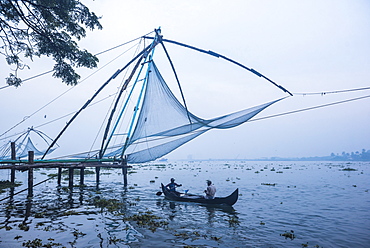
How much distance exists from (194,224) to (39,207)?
8.52 m

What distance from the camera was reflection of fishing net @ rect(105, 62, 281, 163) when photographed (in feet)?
41.6

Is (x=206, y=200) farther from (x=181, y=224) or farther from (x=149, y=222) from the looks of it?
(x=149, y=222)

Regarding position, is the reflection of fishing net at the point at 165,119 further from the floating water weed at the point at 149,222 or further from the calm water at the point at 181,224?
the floating water weed at the point at 149,222

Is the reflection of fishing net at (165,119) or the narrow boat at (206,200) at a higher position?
the reflection of fishing net at (165,119)

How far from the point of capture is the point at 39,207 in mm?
13383

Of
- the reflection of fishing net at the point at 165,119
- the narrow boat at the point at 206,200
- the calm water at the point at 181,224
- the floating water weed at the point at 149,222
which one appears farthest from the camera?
the narrow boat at the point at 206,200

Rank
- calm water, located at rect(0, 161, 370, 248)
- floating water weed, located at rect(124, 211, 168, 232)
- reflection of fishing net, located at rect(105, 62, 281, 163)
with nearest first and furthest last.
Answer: calm water, located at rect(0, 161, 370, 248) < floating water weed, located at rect(124, 211, 168, 232) < reflection of fishing net, located at rect(105, 62, 281, 163)

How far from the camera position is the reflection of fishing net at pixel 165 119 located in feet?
41.6

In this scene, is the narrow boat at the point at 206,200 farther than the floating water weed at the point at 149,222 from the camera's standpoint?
Yes

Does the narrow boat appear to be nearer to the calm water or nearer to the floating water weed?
the calm water

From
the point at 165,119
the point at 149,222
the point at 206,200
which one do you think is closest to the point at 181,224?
the point at 149,222

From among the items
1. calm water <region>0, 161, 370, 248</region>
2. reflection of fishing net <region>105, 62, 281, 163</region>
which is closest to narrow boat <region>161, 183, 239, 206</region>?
calm water <region>0, 161, 370, 248</region>

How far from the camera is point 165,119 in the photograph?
13.5 meters

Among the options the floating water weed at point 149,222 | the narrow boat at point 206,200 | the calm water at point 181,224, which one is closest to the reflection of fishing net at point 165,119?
the narrow boat at point 206,200
